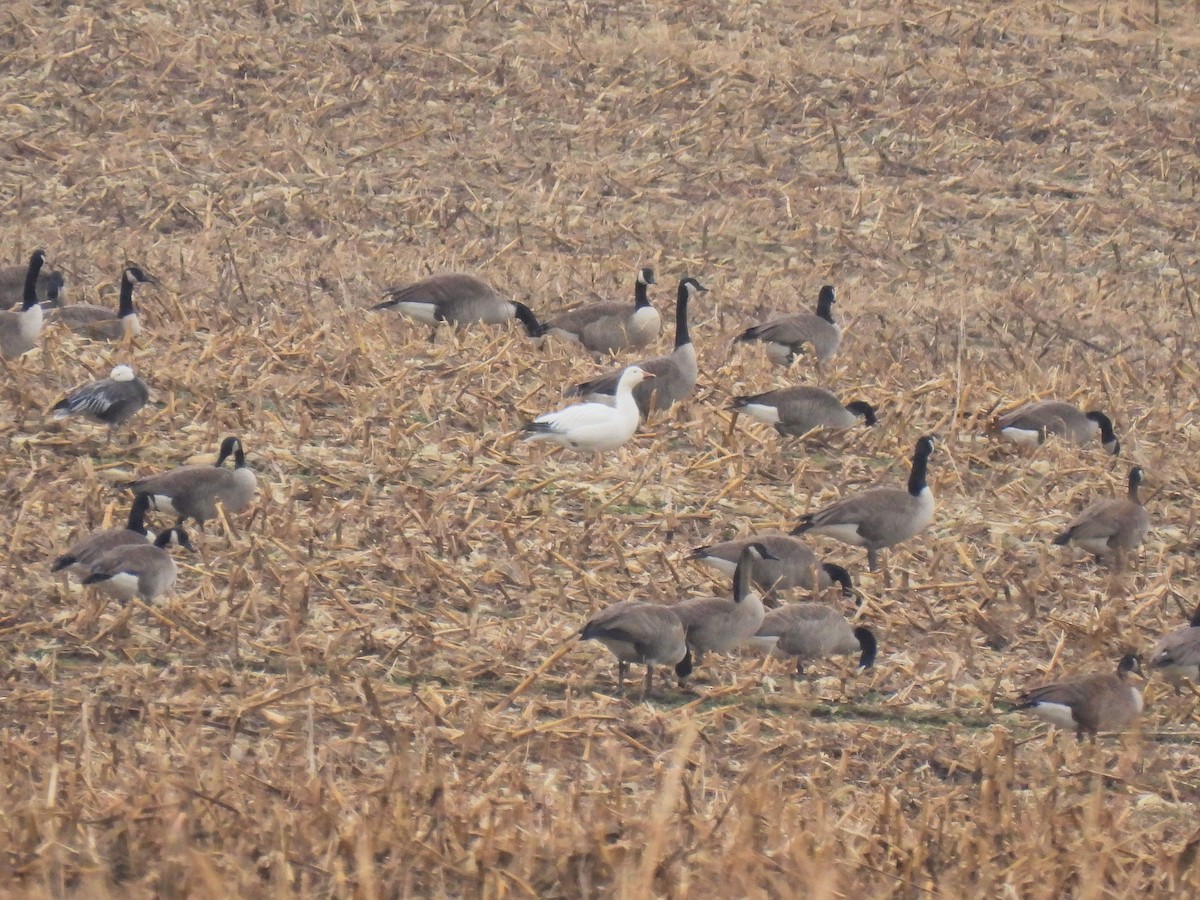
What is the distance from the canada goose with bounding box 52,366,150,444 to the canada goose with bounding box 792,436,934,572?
4583mm

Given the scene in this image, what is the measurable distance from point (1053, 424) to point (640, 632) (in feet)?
19.0

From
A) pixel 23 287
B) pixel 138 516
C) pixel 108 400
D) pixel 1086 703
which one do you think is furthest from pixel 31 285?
pixel 1086 703

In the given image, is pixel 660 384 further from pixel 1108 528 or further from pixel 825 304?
pixel 1108 528

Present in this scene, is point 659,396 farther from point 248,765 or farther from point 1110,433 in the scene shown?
point 248,765

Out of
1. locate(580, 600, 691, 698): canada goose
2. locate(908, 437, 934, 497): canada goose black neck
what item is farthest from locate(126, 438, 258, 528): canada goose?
locate(908, 437, 934, 497): canada goose black neck

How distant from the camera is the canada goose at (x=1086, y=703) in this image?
30.2 ft

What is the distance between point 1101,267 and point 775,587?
11.5 meters

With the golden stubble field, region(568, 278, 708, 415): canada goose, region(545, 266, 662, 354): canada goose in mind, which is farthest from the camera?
region(545, 266, 662, 354): canada goose

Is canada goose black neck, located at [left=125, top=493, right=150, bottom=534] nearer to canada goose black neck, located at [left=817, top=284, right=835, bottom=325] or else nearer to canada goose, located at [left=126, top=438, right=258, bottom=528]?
canada goose, located at [left=126, top=438, right=258, bottom=528]

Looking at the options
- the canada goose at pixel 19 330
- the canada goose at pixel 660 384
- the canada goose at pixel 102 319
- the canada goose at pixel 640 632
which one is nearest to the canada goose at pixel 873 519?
the canada goose at pixel 640 632

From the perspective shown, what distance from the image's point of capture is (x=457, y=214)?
2097 cm

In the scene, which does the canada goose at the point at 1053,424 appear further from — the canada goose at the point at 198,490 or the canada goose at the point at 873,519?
the canada goose at the point at 198,490

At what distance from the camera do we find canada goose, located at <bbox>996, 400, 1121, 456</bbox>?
13.7 meters

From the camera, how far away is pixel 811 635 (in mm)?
9891
